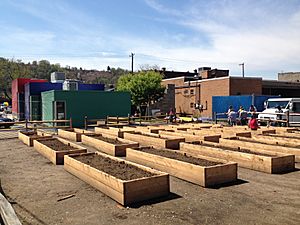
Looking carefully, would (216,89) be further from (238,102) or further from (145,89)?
(145,89)

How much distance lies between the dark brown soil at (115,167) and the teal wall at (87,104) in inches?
714

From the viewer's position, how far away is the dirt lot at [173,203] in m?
5.83

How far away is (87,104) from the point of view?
2875 cm

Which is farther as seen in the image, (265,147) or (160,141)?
(160,141)

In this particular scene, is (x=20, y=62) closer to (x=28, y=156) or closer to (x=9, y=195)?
(x=28, y=156)

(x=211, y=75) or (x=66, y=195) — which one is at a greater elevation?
(x=211, y=75)

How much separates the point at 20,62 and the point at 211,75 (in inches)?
2044

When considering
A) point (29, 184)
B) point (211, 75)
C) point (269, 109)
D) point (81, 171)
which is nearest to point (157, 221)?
point (81, 171)

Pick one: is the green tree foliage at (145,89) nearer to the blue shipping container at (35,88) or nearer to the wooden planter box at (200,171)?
the blue shipping container at (35,88)

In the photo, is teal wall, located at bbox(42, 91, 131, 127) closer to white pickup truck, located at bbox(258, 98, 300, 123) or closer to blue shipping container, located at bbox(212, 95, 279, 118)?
blue shipping container, located at bbox(212, 95, 279, 118)

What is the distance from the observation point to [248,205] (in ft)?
21.4

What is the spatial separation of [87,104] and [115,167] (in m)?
21.0

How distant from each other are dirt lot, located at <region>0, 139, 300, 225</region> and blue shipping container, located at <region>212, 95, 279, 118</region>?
20736 mm

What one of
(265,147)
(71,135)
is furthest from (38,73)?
(265,147)
